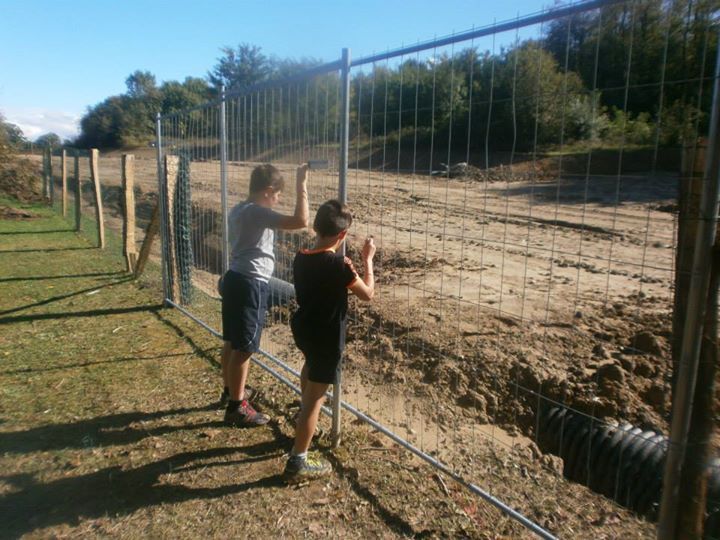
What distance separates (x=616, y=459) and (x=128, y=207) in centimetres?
812

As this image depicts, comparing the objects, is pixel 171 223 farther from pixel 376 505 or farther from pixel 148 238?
pixel 376 505

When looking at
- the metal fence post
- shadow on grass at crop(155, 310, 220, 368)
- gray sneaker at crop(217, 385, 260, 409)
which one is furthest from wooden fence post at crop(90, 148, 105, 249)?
gray sneaker at crop(217, 385, 260, 409)

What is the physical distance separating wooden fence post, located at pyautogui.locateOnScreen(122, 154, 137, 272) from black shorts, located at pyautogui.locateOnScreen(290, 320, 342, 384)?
693 centimetres

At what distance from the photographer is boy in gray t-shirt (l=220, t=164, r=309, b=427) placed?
3.64 metres

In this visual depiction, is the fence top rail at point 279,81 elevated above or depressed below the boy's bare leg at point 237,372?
above

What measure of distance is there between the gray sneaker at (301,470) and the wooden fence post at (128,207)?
22.9 feet

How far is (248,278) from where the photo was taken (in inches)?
150

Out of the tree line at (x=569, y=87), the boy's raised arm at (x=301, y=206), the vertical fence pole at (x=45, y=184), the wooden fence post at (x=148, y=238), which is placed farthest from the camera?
the vertical fence pole at (x=45, y=184)

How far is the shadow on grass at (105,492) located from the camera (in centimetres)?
304

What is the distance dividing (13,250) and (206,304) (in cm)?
711

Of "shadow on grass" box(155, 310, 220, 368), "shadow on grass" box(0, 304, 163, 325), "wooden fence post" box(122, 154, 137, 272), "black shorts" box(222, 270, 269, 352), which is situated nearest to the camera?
"black shorts" box(222, 270, 269, 352)

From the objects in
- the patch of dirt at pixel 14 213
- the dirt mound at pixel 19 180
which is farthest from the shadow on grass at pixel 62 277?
the dirt mound at pixel 19 180

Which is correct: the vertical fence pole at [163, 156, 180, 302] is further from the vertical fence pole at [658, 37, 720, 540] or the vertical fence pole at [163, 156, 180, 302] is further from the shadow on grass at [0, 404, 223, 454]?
the vertical fence pole at [658, 37, 720, 540]

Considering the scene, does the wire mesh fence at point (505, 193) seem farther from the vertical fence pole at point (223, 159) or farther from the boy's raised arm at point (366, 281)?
the boy's raised arm at point (366, 281)
